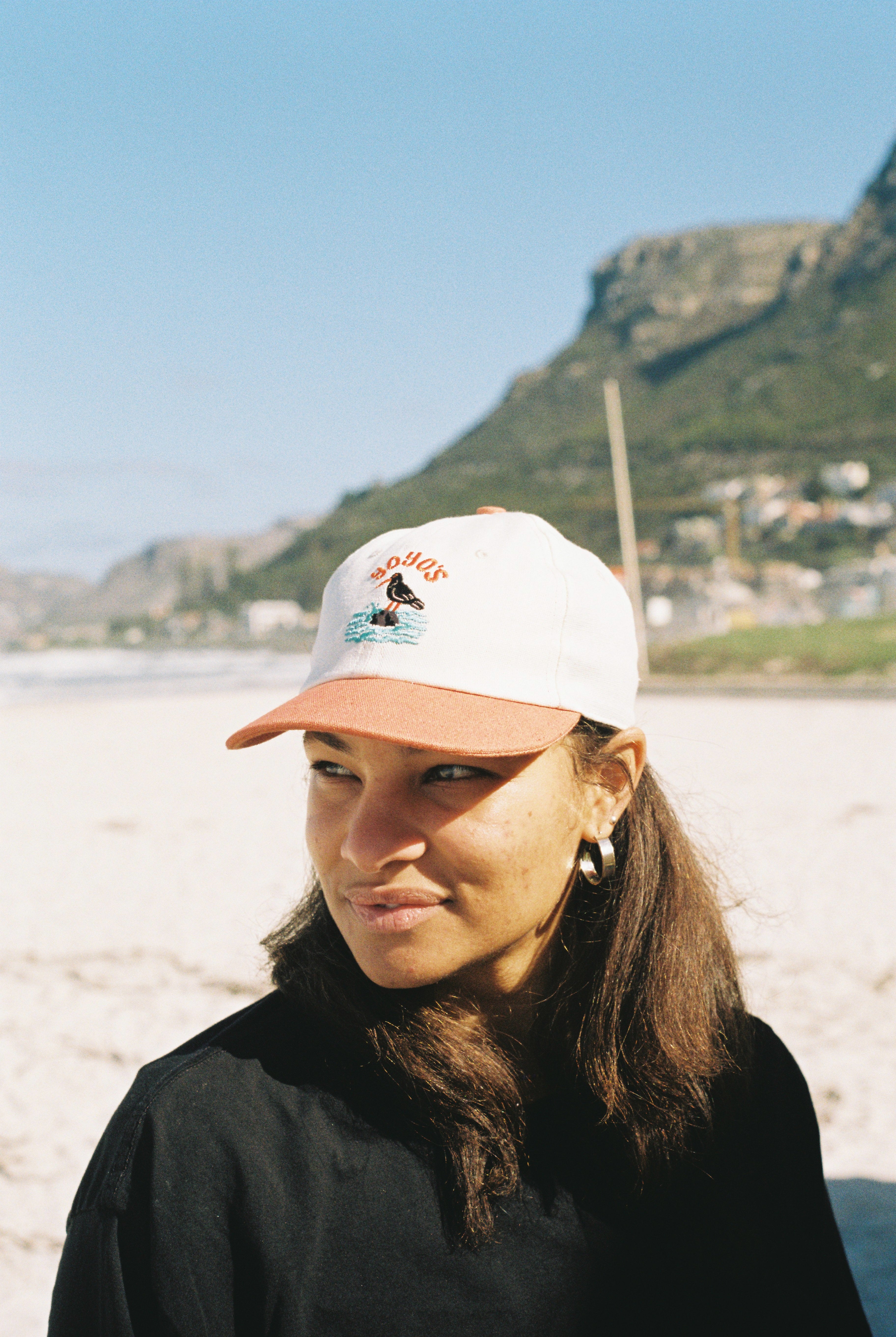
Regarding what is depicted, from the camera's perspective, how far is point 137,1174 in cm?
90

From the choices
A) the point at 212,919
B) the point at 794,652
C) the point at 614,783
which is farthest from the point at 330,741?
the point at 794,652

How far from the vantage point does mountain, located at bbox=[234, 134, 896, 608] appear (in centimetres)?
4994

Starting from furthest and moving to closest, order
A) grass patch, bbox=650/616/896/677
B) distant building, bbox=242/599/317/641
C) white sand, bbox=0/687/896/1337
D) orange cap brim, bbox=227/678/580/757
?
1. distant building, bbox=242/599/317/641
2. grass patch, bbox=650/616/896/677
3. white sand, bbox=0/687/896/1337
4. orange cap brim, bbox=227/678/580/757

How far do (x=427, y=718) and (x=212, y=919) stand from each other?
4825 millimetres

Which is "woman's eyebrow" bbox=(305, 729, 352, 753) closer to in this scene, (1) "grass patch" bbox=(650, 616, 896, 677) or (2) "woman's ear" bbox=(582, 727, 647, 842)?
(2) "woman's ear" bbox=(582, 727, 647, 842)

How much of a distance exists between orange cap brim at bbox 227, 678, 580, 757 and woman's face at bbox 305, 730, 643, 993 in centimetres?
3

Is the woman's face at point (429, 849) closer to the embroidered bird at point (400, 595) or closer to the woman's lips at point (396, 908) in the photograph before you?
the woman's lips at point (396, 908)

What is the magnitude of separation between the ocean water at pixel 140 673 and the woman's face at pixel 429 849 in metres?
16.7

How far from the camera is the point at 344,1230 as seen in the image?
37.1 inches

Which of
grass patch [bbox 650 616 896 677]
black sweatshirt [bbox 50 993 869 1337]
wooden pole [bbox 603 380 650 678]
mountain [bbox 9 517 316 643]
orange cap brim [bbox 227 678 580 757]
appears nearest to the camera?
black sweatshirt [bbox 50 993 869 1337]

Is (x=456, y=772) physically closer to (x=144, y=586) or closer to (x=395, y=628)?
(x=395, y=628)

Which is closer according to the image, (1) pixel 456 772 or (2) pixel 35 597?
(1) pixel 456 772

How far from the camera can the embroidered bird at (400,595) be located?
107cm

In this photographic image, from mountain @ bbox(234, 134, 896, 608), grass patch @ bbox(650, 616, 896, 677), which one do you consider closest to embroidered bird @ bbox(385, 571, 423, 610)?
grass patch @ bbox(650, 616, 896, 677)
